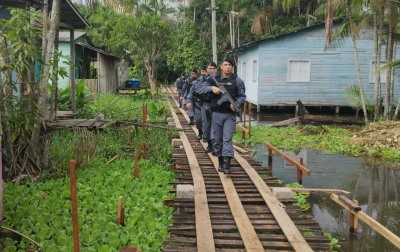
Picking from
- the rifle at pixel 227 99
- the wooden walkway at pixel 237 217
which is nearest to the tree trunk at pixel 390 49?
the rifle at pixel 227 99

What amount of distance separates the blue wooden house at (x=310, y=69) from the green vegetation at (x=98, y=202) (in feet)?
40.9

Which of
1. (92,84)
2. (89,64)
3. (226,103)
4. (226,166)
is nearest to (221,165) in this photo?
(226,166)

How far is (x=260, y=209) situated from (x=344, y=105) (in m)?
16.9

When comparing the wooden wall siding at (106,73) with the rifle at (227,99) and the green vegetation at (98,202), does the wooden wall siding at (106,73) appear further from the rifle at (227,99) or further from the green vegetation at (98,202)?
the rifle at (227,99)

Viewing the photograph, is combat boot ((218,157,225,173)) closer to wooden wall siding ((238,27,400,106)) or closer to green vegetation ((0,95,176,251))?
green vegetation ((0,95,176,251))

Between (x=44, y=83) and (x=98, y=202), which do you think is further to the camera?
(x=44, y=83)

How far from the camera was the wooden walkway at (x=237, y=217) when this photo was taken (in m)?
4.65

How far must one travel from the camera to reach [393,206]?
314 inches

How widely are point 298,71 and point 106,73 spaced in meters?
11.4

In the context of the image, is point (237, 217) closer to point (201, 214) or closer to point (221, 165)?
point (201, 214)

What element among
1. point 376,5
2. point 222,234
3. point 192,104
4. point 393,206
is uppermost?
point 376,5

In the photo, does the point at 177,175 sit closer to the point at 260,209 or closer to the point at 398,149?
the point at 260,209

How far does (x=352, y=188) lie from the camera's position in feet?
30.2

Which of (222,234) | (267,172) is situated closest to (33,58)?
(222,234)
